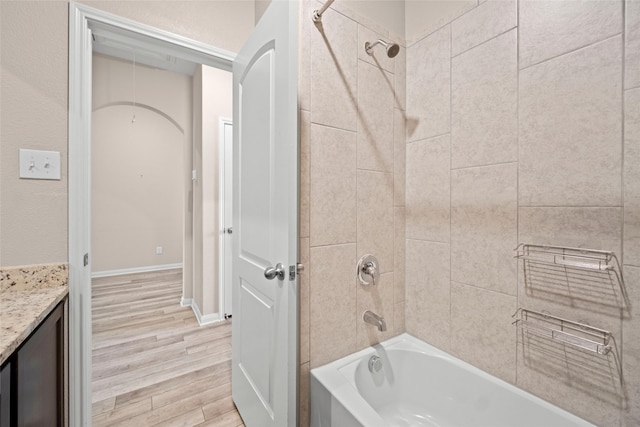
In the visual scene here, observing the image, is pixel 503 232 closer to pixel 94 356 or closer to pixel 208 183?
pixel 208 183

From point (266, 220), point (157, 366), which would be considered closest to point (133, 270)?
point (157, 366)

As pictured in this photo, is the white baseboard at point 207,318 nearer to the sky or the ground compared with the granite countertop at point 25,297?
nearer to the ground

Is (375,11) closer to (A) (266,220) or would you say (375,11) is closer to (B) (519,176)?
(B) (519,176)

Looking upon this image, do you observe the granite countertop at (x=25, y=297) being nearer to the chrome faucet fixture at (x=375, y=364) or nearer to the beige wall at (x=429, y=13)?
the chrome faucet fixture at (x=375, y=364)

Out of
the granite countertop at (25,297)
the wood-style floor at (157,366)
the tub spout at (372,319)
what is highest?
the granite countertop at (25,297)

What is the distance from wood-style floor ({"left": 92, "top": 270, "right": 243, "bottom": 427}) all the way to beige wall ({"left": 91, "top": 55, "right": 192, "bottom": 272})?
120 centimetres

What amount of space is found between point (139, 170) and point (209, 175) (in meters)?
2.31

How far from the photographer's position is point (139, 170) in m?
4.35

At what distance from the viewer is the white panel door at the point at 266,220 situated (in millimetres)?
1016

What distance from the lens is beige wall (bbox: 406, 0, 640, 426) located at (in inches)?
36.9

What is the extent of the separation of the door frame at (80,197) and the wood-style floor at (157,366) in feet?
1.40

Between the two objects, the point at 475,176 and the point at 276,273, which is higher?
the point at 475,176

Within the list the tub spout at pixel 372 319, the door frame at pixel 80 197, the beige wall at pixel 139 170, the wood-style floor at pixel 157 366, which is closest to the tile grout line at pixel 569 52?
the tub spout at pixel 372 319

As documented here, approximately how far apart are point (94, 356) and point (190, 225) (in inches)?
61.8
